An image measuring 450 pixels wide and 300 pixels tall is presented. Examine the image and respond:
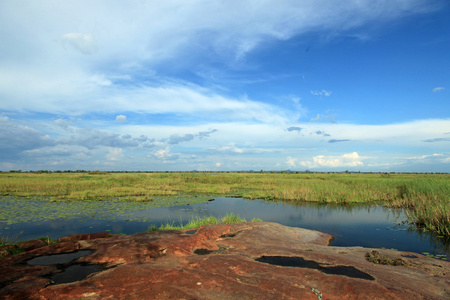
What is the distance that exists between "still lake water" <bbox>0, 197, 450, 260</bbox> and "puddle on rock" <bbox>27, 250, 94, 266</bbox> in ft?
21.2

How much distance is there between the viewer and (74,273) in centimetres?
548

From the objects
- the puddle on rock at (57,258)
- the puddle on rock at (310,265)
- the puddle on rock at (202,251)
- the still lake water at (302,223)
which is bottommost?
the still lake water at (302,223)

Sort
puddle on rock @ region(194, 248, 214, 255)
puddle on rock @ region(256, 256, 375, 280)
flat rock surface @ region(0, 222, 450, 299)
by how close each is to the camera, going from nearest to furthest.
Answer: flat rock surface @ region(0, 222, 450, 299), puddle on rock @ region(256, 256, 375, 280), puddle on rock @ region(194, 248, 214, 255)

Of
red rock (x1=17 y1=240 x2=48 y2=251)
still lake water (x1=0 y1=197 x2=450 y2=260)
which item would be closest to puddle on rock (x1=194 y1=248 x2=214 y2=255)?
red rock (x1=17 y1=240 x2=48 y2=251)

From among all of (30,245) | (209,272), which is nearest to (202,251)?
(209,272)

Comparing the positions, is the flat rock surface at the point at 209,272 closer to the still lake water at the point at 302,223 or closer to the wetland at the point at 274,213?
the wetland at the point at 274,213

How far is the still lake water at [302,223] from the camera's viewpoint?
39.5ft

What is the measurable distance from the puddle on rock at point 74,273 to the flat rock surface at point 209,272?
0.02 metres

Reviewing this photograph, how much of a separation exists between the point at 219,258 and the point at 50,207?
1879 cm

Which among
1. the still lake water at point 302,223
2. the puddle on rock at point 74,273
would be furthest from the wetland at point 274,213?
the puddle on rock at point 74,273

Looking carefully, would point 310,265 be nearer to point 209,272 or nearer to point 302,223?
point 209,272

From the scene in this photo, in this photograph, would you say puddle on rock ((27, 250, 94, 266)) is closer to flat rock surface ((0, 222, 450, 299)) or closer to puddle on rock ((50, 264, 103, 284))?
flat rock surface ((0, 222, 450, 299))

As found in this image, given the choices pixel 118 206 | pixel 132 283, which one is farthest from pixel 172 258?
pixel 118 206

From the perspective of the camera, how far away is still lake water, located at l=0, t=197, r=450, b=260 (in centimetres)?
1203
